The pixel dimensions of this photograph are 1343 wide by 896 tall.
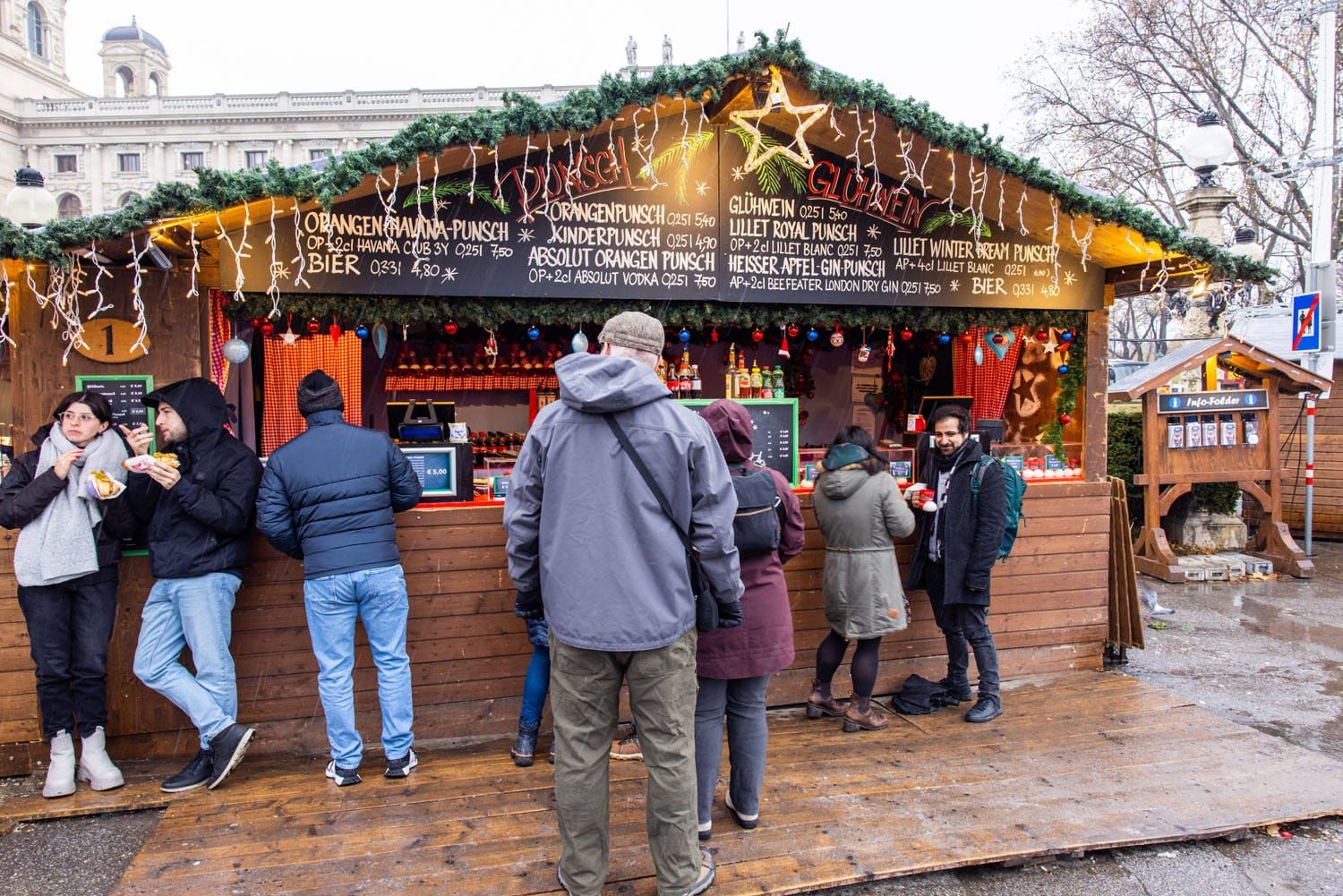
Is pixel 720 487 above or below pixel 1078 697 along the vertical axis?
above

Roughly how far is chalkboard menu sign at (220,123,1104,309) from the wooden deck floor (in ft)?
8.26

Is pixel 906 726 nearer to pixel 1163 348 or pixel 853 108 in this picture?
pixel 853 108

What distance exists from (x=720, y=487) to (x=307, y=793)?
2.54 meters

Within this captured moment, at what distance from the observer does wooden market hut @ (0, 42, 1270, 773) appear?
13.5ft

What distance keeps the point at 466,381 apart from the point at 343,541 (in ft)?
15.8

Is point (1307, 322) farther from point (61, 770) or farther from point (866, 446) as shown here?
point (61, 770)

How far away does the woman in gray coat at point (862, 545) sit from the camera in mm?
4410

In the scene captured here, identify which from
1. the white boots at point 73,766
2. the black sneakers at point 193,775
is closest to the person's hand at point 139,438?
the white boots at point 73,766

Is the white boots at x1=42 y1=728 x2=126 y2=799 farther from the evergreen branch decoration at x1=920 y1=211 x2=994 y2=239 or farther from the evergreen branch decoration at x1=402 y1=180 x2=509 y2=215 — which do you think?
the evergreen branch decoration at x1=920 y1=211 x2=994 y2=239

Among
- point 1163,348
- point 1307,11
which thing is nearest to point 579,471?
point 1307,11

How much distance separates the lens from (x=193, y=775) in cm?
395

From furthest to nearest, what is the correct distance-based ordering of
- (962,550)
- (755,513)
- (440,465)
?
(440,465), (962,550), (755,513)

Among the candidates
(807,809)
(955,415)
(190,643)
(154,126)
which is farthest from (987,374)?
(154,126)

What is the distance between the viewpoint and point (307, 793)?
12.7 feet
